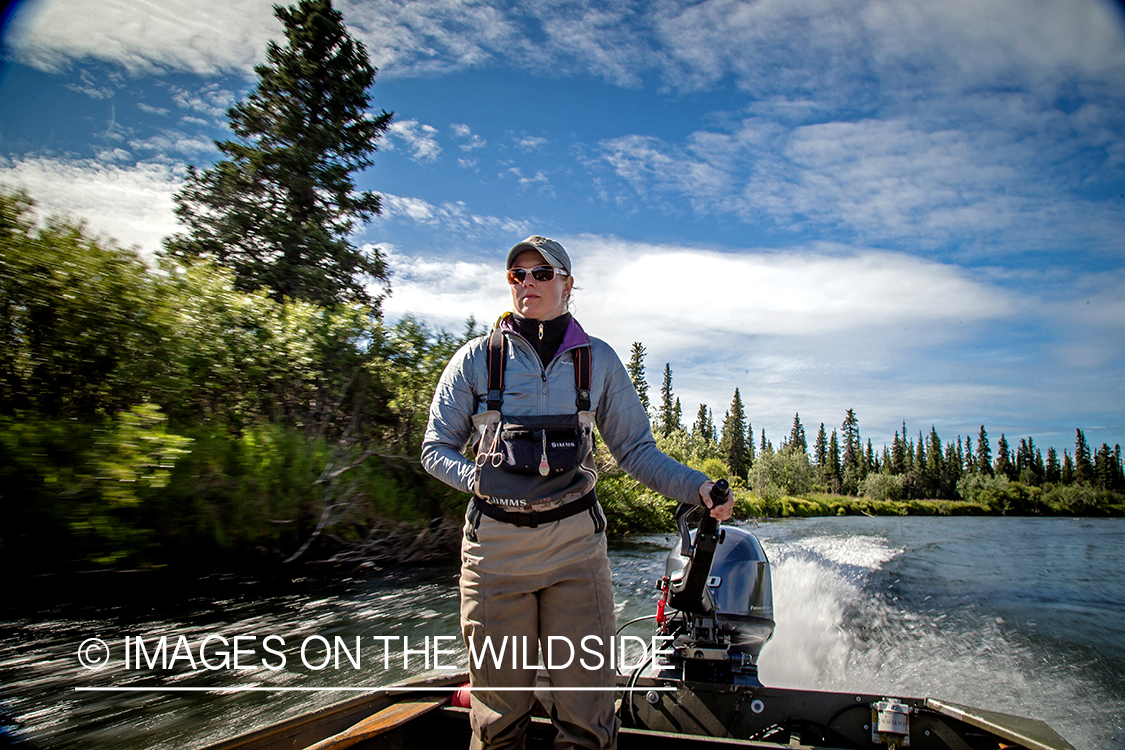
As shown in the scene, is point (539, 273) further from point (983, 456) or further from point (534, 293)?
point (983, 456)

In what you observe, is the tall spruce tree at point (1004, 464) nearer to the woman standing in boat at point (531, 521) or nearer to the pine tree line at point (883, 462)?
the pine tree line at point (883, 462)

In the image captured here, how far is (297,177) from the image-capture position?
60.9 feet

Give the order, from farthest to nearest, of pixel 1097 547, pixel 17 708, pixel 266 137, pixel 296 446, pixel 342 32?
1. pixel 1097 547
2. pixel 342 32
3. pixel 266 137
4. pixel 296 446
5. pixel 17 708

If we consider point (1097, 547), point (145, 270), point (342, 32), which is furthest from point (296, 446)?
point (1097, 547)

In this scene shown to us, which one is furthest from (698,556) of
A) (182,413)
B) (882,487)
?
(882,487)

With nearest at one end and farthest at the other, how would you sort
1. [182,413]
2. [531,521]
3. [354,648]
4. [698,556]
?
[531,521] → [698,556] → [354,648] → [182,413]

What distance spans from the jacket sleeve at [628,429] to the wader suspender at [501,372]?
0.10 meters

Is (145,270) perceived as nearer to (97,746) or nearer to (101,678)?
(101,678)

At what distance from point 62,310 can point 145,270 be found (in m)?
1.21

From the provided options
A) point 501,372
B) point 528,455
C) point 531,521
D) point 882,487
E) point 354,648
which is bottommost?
point 882,487

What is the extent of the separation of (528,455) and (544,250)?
77 centimetres

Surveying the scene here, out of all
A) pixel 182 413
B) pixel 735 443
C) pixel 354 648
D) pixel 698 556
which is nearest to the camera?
pixel 698 556

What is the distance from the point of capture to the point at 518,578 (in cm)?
181

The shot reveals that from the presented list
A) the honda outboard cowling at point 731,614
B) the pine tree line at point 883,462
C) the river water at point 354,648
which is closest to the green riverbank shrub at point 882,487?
the pine tree line at point 883,462
